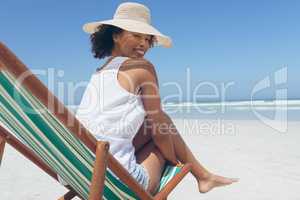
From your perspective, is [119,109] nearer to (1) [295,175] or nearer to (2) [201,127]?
(1) [295,175]

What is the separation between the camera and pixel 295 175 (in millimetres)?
4566

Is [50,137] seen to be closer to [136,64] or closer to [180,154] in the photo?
[136,64]

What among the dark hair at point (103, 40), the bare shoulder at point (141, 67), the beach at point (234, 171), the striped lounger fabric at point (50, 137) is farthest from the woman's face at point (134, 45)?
the beach at point (234, 171)

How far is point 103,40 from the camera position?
98.1 inches

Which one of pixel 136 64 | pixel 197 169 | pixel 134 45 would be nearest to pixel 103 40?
pixel 134 45

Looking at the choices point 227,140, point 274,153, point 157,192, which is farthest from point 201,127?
point 157,192

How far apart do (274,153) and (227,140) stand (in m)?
1.73

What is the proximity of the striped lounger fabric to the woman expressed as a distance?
0.23 m

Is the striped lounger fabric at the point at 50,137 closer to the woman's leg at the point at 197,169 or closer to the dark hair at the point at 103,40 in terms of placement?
the woman's leg at the point at 197,169

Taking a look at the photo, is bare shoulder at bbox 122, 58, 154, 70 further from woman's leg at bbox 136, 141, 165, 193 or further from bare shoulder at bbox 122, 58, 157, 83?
woman's leg at bbox 136, 141, 165, 193

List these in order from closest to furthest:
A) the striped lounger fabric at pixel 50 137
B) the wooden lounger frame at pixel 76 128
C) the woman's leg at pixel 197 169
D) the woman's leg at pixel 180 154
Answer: the wooden lounger frame at pixel 76 128 → the striped lounger fabric at pixel 50 137 → the woman's leg at pixel 180 154 → the woman's leg at pixel 197 169

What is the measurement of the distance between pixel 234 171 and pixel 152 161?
125 inches

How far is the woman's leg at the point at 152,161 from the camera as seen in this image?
6.59 feet

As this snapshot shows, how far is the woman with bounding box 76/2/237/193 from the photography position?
73.8 inches
